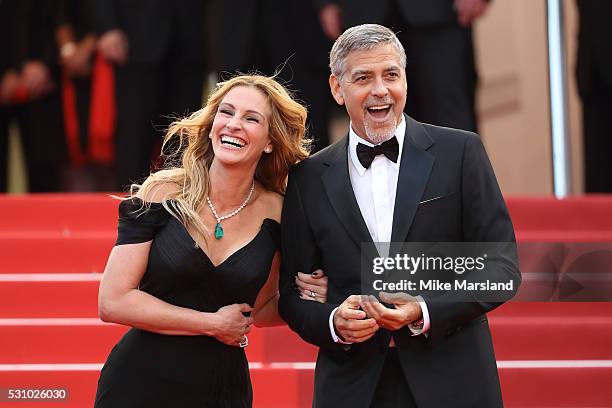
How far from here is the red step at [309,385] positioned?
4.45m

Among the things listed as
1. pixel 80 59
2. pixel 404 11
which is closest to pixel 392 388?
pixel 404 11

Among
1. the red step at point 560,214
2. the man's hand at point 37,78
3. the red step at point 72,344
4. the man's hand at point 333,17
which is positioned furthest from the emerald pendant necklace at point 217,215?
the man's hand at point 37,78

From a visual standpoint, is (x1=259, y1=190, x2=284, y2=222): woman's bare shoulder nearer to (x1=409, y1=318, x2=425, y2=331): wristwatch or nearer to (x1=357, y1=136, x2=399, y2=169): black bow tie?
(x1=357, y1=136, x2=399, y2=169): black bow tie

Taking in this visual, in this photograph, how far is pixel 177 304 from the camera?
3.28 m

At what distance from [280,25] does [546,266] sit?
2481 mm

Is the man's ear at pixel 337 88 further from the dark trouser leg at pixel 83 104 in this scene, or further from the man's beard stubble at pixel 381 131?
the dark trouser leg at pixel 83 104

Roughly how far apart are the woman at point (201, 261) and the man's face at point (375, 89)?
0.46m

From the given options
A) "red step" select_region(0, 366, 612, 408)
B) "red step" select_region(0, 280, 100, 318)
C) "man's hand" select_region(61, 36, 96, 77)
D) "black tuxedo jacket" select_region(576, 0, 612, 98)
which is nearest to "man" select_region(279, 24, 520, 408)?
"red step" select_region(0, 366, 612, 408)

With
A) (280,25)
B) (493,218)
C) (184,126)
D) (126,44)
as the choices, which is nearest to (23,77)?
(126,44)

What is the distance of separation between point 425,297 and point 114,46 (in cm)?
407

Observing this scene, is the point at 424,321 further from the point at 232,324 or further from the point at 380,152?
the point at 232,324

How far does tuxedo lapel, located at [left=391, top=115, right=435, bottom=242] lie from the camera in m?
2.87

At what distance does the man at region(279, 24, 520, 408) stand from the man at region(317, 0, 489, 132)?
296cm

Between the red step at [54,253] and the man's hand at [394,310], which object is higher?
the red step at [54,253]
